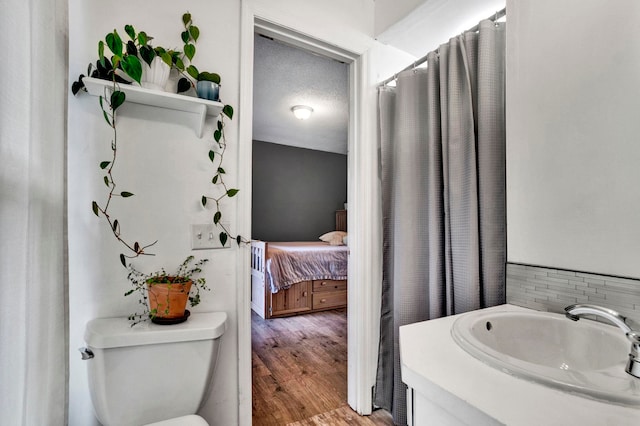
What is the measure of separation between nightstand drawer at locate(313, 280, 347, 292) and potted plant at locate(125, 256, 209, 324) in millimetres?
2546

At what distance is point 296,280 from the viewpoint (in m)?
3.54

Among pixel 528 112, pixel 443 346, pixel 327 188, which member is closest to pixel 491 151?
pixel 528 112

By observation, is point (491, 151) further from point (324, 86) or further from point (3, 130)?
point (324, 86)

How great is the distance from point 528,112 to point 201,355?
156 cm

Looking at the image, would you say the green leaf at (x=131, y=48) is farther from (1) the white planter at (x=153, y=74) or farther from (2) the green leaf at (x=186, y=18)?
(2) the green leaf at (x=186, y=18)

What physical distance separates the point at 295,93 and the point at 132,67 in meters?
2.30

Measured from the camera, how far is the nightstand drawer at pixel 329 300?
3.73 meters

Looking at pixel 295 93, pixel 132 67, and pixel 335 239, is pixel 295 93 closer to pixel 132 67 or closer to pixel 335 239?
pixel 132 67

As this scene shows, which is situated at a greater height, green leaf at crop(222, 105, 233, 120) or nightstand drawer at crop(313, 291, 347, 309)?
green leaf at crop(222, 105, 233, 120)

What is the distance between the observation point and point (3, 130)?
46 cm

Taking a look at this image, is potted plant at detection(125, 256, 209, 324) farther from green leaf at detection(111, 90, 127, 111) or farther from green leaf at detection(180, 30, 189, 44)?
green leaf at detection(180, 30, 189, 44)

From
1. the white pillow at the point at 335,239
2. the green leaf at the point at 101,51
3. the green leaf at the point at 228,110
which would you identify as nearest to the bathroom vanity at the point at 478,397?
the green leaf at the point at 228,110

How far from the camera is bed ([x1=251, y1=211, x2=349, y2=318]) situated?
344cm

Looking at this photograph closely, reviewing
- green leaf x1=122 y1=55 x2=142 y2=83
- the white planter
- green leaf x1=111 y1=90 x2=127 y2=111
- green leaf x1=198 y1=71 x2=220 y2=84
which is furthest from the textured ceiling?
green leaf x1=111 y1=90 x2=127 y2=111
